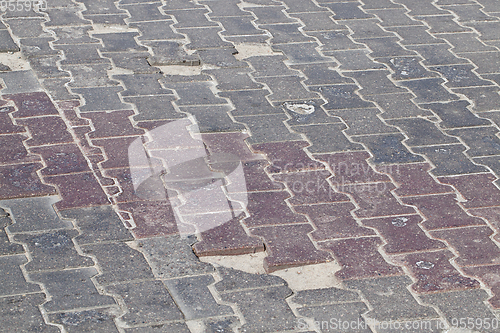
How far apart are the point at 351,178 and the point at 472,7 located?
360 cm

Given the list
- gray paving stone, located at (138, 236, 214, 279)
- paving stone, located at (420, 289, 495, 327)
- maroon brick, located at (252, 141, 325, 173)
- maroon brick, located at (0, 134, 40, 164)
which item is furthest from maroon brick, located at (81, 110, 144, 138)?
paving stone, located at (420, 289, 495, 327)

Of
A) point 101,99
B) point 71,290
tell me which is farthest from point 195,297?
point 101,99

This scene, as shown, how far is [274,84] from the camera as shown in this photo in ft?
18.0

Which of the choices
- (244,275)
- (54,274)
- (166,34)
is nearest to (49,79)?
(166,34)

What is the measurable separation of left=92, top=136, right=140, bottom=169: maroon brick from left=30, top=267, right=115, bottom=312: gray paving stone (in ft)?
3.33

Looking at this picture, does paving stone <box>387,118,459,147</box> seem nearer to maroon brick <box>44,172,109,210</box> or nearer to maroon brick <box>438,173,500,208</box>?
maroon brick <box>438,173,500,208</box>

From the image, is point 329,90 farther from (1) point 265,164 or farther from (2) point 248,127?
(1) point 265,164

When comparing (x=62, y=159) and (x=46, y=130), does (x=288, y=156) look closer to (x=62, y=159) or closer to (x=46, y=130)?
(x=62, y=159)

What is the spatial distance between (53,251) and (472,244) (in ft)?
7.14

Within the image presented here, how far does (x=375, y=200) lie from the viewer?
411cm

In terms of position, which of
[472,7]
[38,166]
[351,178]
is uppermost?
[472,7]

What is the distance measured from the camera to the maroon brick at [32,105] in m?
4.88

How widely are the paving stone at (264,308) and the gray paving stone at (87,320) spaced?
1.76ft

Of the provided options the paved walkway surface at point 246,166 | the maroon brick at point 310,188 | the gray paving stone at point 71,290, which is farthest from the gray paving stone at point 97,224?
the maroon brick at point 310,188
